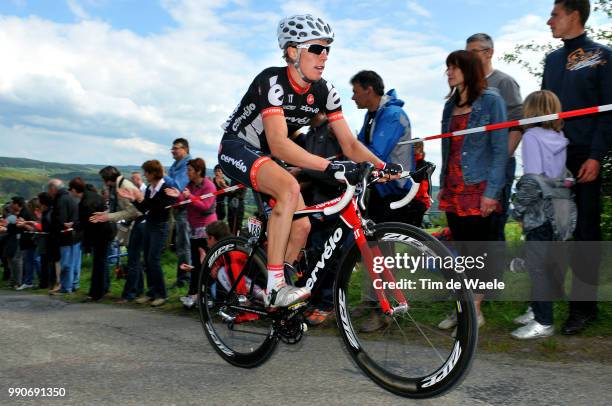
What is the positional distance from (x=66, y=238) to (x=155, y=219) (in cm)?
375

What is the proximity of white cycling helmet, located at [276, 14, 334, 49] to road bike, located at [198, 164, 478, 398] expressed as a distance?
1.09 metres

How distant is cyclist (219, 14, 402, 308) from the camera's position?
3.81 metres

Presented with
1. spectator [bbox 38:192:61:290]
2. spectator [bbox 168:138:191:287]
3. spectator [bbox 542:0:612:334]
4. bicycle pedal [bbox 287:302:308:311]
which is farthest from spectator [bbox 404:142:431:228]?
spectator [bbox 38:192:61:290]

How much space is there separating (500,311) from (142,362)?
336 cm

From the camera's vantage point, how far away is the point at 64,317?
7.29 m

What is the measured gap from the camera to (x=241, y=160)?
412cm

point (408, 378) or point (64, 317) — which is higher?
point (408, 378)

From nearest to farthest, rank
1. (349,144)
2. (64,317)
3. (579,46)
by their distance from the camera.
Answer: (349,144), (579,46), (64,317)

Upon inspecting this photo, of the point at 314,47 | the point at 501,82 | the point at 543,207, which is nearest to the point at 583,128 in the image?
the point at 543,207

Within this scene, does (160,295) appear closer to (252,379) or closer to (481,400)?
(252,379)

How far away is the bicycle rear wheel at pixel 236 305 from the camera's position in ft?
13.9

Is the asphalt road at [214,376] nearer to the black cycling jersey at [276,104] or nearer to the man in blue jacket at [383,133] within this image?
the man in blue jacket at [383,133]

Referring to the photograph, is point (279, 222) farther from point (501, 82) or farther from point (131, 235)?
point (131, 235)

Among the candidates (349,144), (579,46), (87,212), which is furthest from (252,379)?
(87,212)
